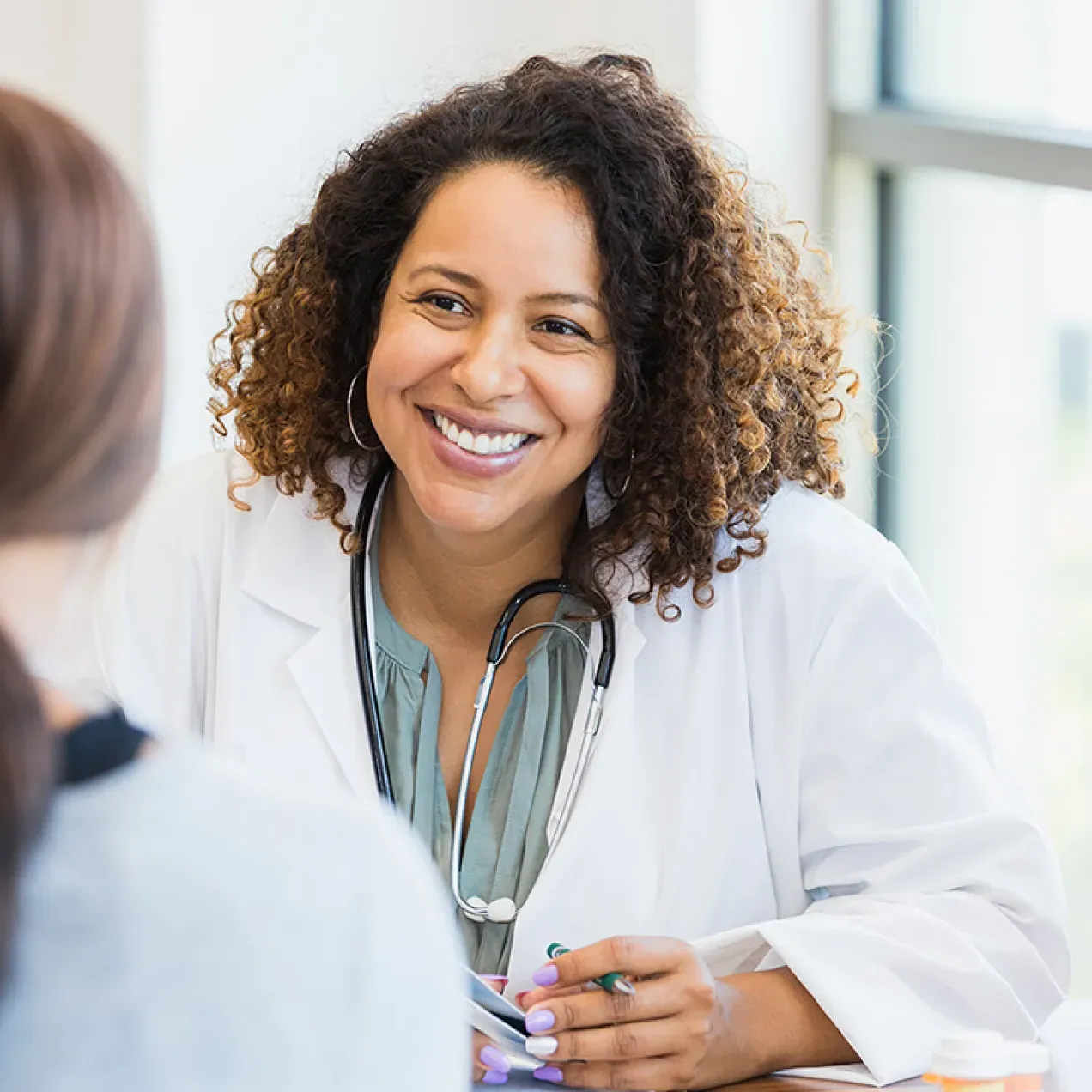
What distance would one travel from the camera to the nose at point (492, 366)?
1624 mm

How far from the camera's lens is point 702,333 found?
1724 mm

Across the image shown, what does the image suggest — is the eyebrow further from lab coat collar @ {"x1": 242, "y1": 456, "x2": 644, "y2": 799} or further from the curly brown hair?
lab coat collar @ {"x1": 242, "y1": 456, "x2": 644, "y2": 799}

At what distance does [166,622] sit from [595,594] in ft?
1.54

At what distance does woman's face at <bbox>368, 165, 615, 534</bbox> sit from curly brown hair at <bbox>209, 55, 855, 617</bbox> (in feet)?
0.11

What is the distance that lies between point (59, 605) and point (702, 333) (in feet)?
3.64

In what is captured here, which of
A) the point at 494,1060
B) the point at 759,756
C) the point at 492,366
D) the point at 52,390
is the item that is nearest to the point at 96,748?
the point at 52,390

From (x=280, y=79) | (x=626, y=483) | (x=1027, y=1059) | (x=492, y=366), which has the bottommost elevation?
(x=1027, y=1059)

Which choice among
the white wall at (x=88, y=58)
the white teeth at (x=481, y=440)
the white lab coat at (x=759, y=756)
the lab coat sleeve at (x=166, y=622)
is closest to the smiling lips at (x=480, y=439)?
the white teeth at (x=481, y=440)

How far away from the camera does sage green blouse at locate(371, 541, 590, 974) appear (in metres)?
1.64

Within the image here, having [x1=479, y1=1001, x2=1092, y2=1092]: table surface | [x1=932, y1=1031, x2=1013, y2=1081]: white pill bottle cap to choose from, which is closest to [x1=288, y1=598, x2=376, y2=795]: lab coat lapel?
[x1=479, y1=1001, x2=1092, y2=1092]: table surface

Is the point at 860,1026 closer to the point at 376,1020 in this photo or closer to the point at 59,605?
the point at 376,1020

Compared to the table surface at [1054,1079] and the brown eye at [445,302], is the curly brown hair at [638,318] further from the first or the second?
the table surface at [1054,1079]

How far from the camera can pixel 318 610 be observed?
1.78 m

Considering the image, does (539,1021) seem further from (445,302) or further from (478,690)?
(445,302)
